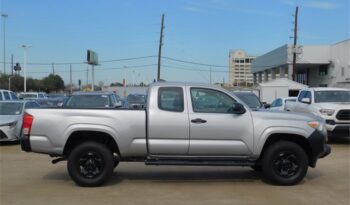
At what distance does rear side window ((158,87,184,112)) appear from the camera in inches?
329

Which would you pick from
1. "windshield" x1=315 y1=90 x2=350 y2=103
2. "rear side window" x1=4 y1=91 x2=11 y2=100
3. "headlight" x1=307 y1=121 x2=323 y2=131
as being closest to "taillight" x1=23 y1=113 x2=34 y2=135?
"headlight" x1=307 y1=121 x2=323 y2=131

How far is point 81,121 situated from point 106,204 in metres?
1.76

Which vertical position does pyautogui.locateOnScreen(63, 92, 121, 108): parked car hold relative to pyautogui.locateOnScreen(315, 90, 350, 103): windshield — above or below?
below

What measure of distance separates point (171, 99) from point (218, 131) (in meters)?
1.02

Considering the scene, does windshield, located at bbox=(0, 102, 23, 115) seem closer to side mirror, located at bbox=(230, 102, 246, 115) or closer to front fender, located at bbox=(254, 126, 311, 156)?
side mirror, located at bbox=(230, 102, 246, 115)

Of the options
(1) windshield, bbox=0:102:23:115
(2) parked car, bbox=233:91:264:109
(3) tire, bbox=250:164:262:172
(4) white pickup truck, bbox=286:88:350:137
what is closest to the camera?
(3) tire, bbox=250:164:262:172

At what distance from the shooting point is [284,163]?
8500 millimetres

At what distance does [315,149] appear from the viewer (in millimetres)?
8500

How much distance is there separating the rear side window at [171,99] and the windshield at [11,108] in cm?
901

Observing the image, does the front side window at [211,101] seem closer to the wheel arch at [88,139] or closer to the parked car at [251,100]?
the wheel arch at [88,139]

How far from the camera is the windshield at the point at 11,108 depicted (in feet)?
52.0

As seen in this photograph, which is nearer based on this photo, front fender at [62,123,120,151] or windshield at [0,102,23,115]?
front fender at [62,123,120,151]

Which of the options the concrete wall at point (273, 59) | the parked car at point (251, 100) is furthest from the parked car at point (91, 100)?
the concrete wall at point (273, 59)

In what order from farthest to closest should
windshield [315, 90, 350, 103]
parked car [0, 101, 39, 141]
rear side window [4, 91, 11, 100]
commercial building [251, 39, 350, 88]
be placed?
1. commercial building [251, 39, 350, 88]
2. rear side window [4, 91, 11, 100]
3. windshield [315, 90, 350, 103]
4. parked car [0, 101, 39, 141]
